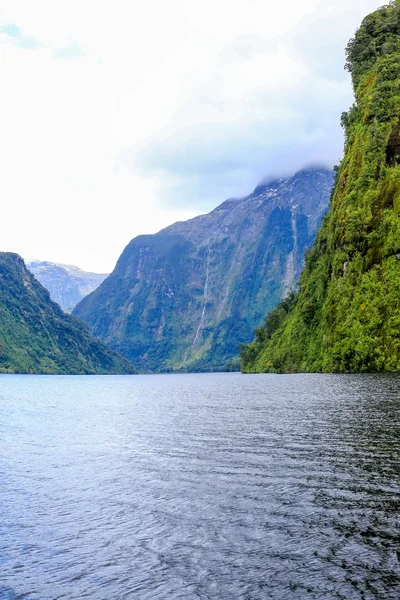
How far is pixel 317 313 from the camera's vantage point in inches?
7717

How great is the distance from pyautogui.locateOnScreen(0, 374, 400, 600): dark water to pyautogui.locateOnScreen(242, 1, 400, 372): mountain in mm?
90439

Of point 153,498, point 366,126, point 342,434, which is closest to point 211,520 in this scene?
point 153,498

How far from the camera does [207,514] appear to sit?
79.4ft

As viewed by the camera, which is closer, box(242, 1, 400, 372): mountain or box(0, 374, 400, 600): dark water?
box(0, 374, 400, 600): dark water

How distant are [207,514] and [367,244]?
139 m

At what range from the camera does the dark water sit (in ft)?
56.7

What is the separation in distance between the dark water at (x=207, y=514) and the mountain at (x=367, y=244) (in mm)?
90439

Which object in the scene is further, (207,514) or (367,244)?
(367,244)

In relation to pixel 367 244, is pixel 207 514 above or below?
below

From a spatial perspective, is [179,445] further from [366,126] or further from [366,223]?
[366,126]

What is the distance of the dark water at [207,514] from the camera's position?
1728 centimetres

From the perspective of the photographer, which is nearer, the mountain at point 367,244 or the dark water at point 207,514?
the dark water at point 207,514

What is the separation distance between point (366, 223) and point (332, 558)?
144 metres

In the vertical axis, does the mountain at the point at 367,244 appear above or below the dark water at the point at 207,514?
above
